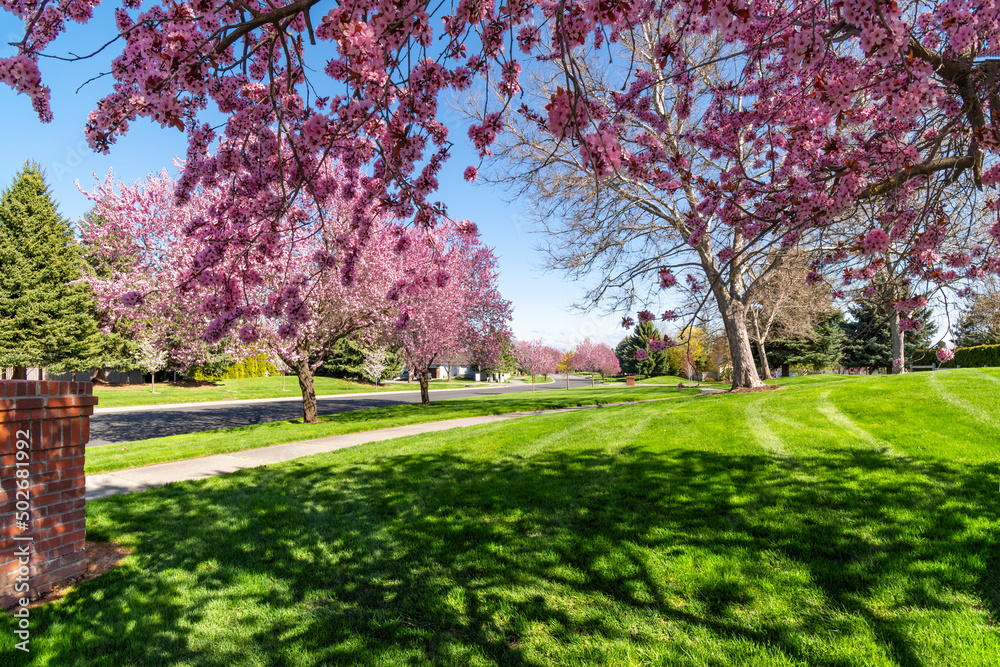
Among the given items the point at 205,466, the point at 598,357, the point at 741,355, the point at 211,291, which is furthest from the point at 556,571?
the point at 598,357

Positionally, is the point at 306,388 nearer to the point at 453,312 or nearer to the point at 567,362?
the point at 453,312

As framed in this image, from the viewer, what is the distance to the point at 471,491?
527 cm

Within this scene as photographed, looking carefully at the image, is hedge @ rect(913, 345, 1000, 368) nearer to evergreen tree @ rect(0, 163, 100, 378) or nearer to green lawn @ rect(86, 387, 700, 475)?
green lawn @ rect(86, 387, 700, 475)

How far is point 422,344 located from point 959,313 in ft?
48.7

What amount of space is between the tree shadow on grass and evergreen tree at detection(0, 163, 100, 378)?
3045 centimetres

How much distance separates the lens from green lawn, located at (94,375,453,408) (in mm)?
23062

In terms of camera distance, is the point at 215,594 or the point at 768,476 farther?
the point at 768,476

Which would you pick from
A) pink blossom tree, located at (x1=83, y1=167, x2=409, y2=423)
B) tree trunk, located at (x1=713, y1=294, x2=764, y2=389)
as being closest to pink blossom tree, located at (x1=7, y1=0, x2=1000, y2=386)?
pink blossom tree, located at (x1=83, y1=167, x2=409, y2=423)

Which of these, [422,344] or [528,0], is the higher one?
[528,0]

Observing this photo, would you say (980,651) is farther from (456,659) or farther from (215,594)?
(215,594)

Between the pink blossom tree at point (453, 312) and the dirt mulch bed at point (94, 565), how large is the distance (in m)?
10.2

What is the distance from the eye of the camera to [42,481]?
335 cm

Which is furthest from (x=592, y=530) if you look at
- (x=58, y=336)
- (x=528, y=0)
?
(x=58, y=336)

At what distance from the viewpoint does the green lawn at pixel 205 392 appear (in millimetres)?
23062
